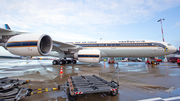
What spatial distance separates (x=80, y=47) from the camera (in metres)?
13.3

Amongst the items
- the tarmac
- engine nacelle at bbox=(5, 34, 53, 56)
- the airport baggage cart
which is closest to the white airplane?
engine nacelle at bbox=(5, 34, 53, 56)

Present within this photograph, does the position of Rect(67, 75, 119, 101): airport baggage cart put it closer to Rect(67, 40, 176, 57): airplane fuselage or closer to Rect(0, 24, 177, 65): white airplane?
Rect(0, 24, 177, 65): white airplane

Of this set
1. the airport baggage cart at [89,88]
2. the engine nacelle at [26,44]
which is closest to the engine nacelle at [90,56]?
the engine nacelle at [26,44]

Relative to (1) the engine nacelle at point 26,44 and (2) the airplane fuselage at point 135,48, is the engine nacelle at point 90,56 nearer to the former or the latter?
(2) the airplane fuselage at point 135,48

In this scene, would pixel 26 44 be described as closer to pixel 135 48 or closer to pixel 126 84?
pixel 126 84

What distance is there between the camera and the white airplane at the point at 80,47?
647cm

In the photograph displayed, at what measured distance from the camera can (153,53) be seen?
14.0 m

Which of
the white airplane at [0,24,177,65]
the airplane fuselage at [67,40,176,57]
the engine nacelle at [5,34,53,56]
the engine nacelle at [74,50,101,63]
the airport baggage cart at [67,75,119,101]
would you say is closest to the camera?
the airport baggage cart at [67,75,119,101]

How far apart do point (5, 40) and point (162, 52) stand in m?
17.2

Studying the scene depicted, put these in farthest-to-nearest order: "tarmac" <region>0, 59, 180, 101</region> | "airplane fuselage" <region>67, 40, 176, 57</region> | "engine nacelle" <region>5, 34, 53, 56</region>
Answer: "airplane fuselage" <region>67, 40, 176, 57</region>, "engine nacelle" <region>5, 34, 53, 56</region>, "tarmac" <region>0, 59, 180, 101</region>

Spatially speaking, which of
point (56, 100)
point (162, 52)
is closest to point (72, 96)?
point (56, 100)

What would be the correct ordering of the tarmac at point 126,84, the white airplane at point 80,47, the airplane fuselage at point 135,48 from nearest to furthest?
1. the tarmac at point 126,84
2. the white airplane at point 80,47
3. the airplane fuselage at point 135,48

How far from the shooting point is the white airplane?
255 inches

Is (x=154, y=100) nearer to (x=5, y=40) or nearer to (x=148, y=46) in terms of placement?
(x=5, y=40)
